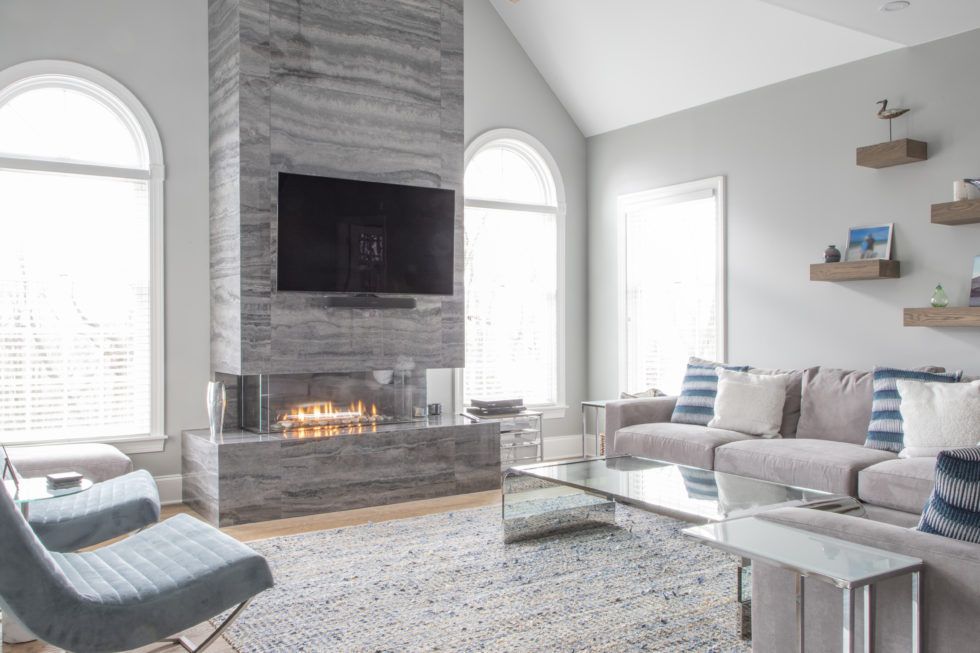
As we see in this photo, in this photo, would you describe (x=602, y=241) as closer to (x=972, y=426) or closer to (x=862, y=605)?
(x=972, y=426)

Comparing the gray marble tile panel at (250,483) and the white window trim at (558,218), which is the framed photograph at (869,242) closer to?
the white window trim at (558,218)

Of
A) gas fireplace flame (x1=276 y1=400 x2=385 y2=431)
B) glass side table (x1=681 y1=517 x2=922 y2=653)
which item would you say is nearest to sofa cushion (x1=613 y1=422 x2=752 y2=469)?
gas fireplace flame (x1=276 y1=400 x2=385 y2=431)

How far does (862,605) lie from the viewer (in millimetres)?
2051

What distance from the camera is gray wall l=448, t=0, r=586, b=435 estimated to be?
245 inches

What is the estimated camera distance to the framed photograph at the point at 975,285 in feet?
13.9

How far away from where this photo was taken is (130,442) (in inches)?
192

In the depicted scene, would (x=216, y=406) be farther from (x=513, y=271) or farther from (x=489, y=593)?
(x=513, y=271)

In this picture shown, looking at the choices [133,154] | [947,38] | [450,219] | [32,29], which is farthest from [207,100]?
[947,38]

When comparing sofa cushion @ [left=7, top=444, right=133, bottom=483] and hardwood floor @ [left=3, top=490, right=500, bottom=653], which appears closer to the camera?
sofa cushion @ [left=7, top=444, right=133, bottom=483]

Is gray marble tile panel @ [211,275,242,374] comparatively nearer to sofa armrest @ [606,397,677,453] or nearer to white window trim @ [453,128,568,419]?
white window trim @ [453,128,568,419]

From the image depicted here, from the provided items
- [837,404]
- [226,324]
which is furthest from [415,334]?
[837,404]

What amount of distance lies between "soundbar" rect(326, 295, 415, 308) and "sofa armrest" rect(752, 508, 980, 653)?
320 cm

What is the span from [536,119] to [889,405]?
11.7ft

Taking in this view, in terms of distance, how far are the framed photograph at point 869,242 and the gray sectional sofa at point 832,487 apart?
27.3 inches
